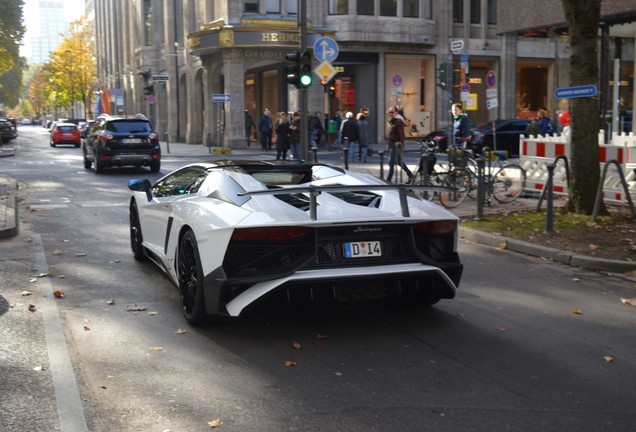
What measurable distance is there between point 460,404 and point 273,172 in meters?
3.21

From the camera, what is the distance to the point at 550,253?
32.3 ft

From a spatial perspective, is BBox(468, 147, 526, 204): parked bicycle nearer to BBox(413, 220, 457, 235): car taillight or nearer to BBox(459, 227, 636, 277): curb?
BBox(459, 227, 636, 277): curb

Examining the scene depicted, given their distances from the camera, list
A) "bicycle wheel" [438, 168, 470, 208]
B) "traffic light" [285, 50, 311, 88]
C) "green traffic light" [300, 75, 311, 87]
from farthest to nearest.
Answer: "green traffic light" [300, 75, 311, 87] < "traffic light" [285, 50, 311, 88] < "bicycle wheel" [438, 168, 470, 208]

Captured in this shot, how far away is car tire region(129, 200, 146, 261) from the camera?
914 cm

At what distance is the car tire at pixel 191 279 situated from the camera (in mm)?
6203

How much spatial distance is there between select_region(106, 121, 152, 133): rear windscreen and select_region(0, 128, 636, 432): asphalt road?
16.1 m

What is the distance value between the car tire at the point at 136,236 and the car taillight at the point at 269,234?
341cm

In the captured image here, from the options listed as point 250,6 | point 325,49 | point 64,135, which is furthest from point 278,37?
point 64,135

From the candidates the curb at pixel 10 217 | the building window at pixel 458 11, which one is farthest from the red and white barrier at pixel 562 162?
the building window at pixel 458 11

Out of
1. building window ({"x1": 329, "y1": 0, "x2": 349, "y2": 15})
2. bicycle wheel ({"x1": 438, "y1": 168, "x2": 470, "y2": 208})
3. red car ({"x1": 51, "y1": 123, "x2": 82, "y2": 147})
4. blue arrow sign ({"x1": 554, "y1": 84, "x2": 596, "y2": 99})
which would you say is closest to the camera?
blue arrow sign ({"x1": 554, "y1": 84, "x2": 596, "y2": 99})

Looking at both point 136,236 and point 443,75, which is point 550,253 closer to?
point 136,236

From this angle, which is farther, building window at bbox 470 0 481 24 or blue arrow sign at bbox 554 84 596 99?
building window at bbox 470 0 481 24

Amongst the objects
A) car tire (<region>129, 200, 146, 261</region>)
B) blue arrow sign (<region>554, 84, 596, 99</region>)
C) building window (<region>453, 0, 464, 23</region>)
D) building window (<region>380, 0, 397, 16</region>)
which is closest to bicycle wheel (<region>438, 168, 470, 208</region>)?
blue arrow sign (<region>554, 84, 596, 99</region>)

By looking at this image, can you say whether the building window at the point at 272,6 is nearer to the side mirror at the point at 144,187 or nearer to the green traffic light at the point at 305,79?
the green traffic light at the point at 305,79
